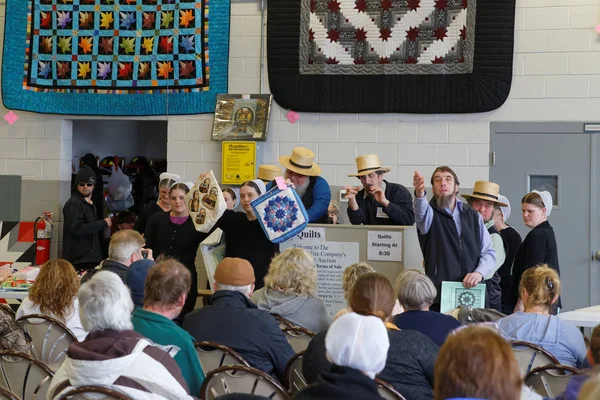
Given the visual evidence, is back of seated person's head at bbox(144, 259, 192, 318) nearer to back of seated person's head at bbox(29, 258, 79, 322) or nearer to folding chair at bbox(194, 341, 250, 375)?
folding chair at bbox(194, 341, 250, 375)

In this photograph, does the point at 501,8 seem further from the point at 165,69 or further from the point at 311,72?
the point at 165,69

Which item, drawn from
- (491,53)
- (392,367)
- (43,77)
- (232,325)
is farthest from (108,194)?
(392,367)

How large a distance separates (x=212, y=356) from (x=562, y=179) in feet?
15.5

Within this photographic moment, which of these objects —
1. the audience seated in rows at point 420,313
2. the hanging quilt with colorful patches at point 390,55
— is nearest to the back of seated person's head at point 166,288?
the audience seated in rows at point 420,313

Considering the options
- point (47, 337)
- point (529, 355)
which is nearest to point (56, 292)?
point (47, 337)

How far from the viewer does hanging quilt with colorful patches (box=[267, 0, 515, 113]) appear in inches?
279

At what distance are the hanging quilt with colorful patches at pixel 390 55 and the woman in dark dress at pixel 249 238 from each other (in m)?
2.14

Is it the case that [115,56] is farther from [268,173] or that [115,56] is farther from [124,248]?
[124,248]

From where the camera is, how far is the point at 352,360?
2.15 metres

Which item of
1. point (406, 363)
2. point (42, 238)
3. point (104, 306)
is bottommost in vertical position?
point (406, 363)

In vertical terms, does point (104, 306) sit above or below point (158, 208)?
below

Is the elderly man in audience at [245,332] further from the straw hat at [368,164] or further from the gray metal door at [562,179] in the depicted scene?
the gray metal door at [562,179]

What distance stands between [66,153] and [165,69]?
1.36 m

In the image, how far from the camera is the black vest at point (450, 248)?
5.09 metres
